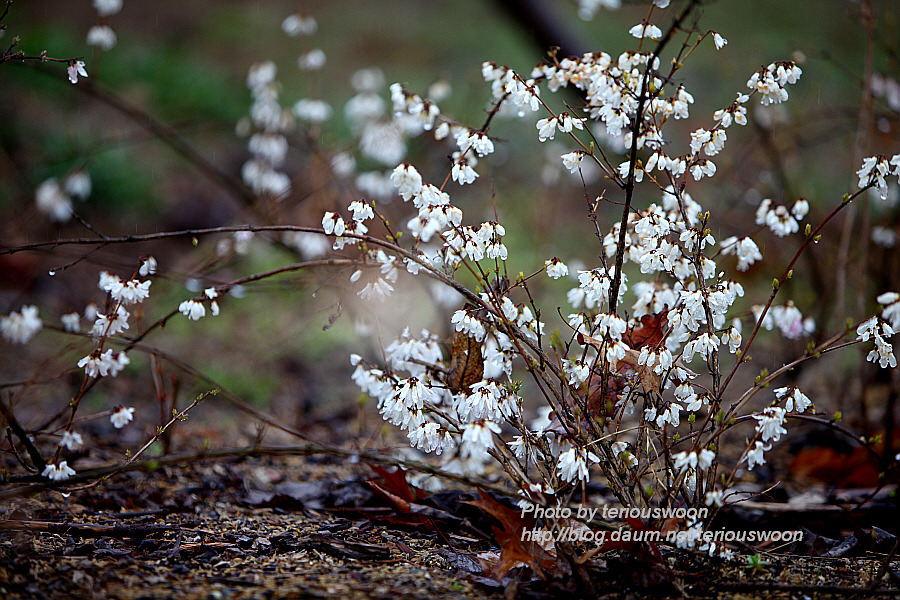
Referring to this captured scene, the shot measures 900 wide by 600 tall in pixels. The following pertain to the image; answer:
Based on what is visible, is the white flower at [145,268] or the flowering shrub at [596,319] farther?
the white flower at [145,268]

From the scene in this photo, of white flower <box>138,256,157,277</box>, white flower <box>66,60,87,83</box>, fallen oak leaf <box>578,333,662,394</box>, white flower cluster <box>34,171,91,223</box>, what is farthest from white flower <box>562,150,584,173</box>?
white flower cluster <box>34,171,91,223</box>

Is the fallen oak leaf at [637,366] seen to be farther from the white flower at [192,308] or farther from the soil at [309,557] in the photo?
the white flower at [192,308]

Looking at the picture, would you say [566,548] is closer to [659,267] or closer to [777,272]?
[659,267]

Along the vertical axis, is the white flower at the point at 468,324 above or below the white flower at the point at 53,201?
below

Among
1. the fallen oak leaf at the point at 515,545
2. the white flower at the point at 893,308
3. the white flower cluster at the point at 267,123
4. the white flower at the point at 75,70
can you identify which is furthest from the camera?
the white flower cluster at the point at 267,123

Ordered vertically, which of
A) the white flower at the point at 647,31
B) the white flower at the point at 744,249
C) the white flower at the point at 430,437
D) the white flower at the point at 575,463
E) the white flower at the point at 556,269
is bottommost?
the white flower at the point at 575,463

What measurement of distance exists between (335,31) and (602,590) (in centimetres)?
1076

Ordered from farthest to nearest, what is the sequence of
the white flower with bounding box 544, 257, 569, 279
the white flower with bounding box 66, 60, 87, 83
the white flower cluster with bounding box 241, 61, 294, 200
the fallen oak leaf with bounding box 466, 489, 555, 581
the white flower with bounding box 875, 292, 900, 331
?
the white flower cluster with bounding box 241, 61, 294, 200 < the white flower with bounding box 66, 60, 87, 83 < the white flower with bounding box 544, 257, 569, 279 < the fallen oak leaf with bounding box 466, 489, 555, 581 < the white flower with bounding box 875, 292, 900, 331

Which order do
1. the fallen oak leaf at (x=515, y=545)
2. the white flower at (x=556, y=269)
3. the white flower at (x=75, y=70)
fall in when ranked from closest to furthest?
the fallen oak leaf at (x=515, y=545) < the white flower at (x=556, y=269) < the white flower at (x=75, y=70)

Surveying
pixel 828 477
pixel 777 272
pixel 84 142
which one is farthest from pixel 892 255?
pixel 84 142

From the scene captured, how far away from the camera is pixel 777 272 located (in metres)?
4.29

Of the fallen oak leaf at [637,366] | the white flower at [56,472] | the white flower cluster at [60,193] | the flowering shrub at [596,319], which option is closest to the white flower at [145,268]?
the flowering shrub at [596,319]

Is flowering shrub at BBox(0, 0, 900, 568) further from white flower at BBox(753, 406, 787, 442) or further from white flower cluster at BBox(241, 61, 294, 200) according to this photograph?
white flower cluster at BBox(241, 61, 294, 200)

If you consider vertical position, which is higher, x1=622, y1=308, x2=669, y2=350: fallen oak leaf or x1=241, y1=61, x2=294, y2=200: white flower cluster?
x1=241, y1=61, x2=294, y2=200: white flower cluster
